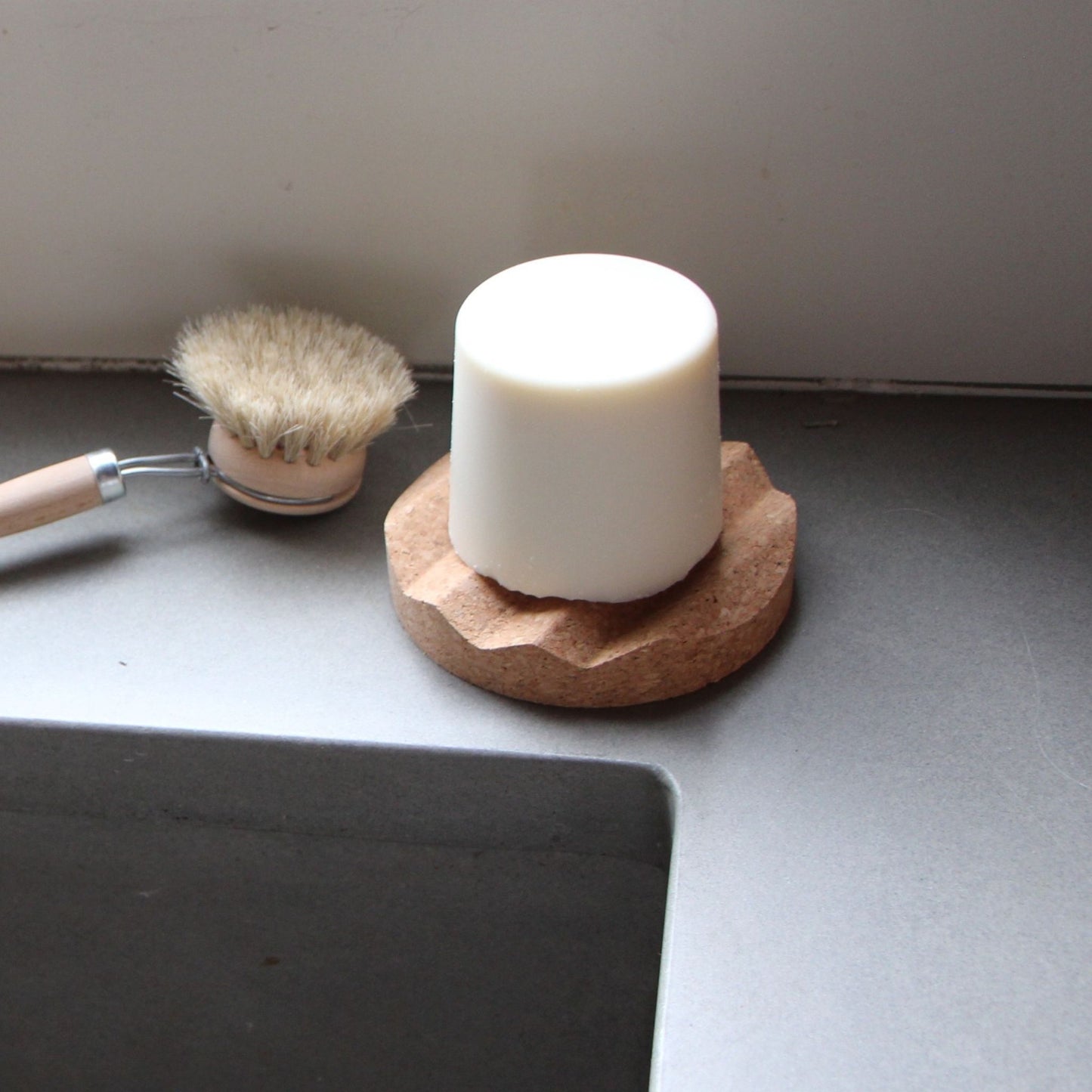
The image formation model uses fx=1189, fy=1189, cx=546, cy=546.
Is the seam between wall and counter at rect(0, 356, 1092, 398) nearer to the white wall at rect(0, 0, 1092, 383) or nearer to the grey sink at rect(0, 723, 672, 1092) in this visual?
the white wall at rect(0, 0, 1092, 383)

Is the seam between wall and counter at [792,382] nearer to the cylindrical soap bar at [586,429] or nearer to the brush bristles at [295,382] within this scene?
the brush bristles at [295,382]

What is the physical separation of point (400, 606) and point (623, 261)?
8.3 inches

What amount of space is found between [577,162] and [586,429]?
0.26 m

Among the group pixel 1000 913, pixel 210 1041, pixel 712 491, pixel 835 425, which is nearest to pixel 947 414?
pixel 835 425

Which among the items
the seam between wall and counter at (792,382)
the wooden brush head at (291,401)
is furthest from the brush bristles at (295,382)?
the seam between wall and counter at (792,382)

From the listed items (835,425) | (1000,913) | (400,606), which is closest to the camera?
(1000,913)

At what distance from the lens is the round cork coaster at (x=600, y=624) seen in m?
0.57

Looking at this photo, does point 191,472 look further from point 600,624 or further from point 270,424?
point 600,624

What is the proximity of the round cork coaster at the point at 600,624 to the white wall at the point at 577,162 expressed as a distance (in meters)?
0.21

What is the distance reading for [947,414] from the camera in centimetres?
78

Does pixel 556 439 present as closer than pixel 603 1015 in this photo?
Yes

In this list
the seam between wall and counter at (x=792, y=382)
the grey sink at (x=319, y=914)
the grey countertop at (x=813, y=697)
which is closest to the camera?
the grey countertop at (x=813, y=697)

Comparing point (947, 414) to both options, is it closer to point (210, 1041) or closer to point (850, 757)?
point (850, 757)

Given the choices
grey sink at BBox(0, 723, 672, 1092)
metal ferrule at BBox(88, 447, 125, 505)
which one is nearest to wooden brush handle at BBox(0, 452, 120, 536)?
metal ferrule at BBox(88, 447, 125, 505)
